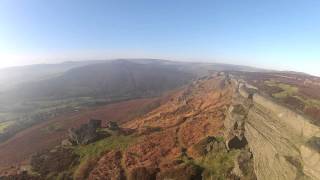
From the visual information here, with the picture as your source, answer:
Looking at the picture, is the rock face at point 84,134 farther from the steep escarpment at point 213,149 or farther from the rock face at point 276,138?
the rock face at point 276,138

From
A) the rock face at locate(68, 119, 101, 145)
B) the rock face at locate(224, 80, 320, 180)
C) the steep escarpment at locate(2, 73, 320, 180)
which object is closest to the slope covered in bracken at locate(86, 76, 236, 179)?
the steep escarpment at locate(2, 73, 320, 180)

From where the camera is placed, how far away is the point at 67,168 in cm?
2931

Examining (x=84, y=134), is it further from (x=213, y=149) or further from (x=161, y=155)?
(x=213, y=149)

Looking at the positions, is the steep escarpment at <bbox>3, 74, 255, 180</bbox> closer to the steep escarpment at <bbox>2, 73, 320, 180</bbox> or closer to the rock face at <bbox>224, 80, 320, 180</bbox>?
the steep escarpment at <bbox>2, 73, 320, 180</bbox>

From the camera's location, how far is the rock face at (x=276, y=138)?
49.4 feet

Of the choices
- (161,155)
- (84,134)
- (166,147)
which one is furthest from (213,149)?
(84,134)

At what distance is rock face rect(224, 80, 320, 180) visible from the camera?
15070 mm

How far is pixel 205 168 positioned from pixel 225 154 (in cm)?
207

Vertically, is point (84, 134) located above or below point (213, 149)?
below

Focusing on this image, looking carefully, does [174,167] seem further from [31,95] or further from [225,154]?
[31,95]

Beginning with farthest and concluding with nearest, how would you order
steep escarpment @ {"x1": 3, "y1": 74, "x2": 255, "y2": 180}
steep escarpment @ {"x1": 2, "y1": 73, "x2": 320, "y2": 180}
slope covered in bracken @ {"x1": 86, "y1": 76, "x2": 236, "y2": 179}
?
slope covered in bracken @ {"x1": 86, "y1": 76, "x2": 236, "y2": 179} → steep escarpment @ {"x1": 3, "y1": 74, "x2": 255, "y2": 180} → steep escarpment @ {"x1": 2, "y1": 73, "x2": 320, "y2": 180}

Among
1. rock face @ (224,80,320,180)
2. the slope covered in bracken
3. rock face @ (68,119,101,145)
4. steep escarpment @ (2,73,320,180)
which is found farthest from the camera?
rock face @ (68,119,101,145)

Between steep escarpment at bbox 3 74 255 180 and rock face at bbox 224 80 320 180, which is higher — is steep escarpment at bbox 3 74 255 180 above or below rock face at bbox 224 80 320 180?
below

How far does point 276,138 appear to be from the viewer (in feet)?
62.6
